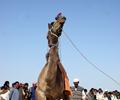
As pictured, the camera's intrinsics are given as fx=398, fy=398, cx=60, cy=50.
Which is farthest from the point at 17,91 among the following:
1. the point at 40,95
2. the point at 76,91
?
the point at 40,95

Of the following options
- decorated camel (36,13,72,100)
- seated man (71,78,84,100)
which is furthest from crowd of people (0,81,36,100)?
decorated camel (36,13,72,100)

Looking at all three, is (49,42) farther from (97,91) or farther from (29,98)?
(97,91)

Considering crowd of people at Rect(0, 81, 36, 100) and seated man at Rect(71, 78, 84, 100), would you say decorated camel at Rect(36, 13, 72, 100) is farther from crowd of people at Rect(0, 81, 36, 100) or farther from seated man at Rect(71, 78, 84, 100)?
crowd of people at Rect(0, 81, 36, 100)

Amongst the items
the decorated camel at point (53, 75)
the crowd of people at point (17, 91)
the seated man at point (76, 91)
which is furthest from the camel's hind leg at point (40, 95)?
the crowd of people at point (17, 91)

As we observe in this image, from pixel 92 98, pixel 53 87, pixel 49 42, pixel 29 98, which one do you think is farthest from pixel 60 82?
pixel 92 98

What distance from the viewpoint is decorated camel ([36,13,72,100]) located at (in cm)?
977

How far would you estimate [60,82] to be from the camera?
33.0 feet

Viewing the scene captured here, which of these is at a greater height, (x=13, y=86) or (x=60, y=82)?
(x=13, y=86)

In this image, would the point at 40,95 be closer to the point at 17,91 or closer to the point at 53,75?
the point at 53,75

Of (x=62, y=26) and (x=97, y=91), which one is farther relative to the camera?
(x=97, y=91)

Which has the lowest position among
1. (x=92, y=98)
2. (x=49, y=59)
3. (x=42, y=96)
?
(x=42, y=96)

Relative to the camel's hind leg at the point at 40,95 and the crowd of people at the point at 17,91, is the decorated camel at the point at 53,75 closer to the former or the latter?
the camel's hind leg at the point at 40,95

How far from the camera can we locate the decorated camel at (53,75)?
9773mm

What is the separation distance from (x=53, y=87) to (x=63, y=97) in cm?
53
